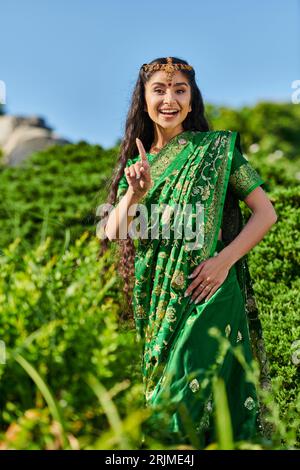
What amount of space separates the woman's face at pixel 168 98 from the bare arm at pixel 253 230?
46 centimetres

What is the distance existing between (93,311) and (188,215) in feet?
3.84

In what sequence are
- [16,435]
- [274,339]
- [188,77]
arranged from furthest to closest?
1. [274,339]
2. [188,77]
3. [16,435]

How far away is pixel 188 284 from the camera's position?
2.70m

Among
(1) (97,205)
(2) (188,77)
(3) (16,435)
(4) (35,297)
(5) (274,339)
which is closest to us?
(3) (16,435)

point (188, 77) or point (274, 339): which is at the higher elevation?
point (188, 77)

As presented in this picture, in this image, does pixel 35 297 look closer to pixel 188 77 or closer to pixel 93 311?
pixel 93 311

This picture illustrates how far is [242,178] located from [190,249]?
379mm

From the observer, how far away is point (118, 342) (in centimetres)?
157

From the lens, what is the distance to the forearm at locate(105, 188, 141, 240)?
2680mm

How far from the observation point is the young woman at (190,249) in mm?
2555

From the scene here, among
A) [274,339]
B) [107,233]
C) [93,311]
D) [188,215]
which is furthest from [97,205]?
[93,311]

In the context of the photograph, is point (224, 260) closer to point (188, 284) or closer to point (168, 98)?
point (188, 284)

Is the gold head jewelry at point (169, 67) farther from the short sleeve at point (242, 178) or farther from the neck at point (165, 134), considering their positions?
the short sleeve at point (242, 178)

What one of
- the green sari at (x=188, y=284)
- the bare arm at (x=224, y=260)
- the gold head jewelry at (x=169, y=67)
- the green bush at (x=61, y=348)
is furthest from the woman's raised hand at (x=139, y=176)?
the green bush at (x=61, y=348)
